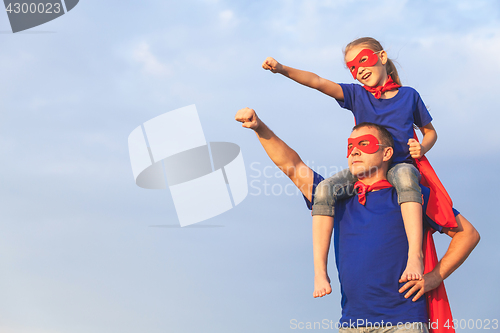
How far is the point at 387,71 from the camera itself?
15.9ft

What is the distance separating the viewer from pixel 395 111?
14.1ft

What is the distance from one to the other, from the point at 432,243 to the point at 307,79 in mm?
1784

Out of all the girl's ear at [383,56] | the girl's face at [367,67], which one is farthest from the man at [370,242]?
the girl's ear at [383,56]

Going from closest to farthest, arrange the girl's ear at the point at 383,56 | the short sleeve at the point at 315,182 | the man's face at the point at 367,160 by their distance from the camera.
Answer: the man's face at the point at 367,160 → the short sleeve at the point at 315,182 → the girl's ear at the point at 383,56

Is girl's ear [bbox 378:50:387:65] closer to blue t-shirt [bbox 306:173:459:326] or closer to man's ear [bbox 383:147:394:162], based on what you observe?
man's ear [bbox 383:147:394:162]

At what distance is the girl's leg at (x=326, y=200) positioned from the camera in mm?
3711

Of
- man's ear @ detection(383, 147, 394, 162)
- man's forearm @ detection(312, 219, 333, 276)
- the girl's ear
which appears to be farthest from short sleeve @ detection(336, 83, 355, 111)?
man's forearm @ detection(312, 219, 333, 276)

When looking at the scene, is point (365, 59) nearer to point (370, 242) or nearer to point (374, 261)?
point (370, 242)

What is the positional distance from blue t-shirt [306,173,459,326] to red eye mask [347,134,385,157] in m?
0.36

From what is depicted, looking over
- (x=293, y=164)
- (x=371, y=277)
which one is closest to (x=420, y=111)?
(x=293, y=164)

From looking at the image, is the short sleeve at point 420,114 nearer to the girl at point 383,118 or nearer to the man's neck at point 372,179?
the girl at point 383,118

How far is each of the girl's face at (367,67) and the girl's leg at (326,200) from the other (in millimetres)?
1057

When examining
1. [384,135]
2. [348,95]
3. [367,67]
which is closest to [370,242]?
[384,135]

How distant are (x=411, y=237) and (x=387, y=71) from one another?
1.97 m
